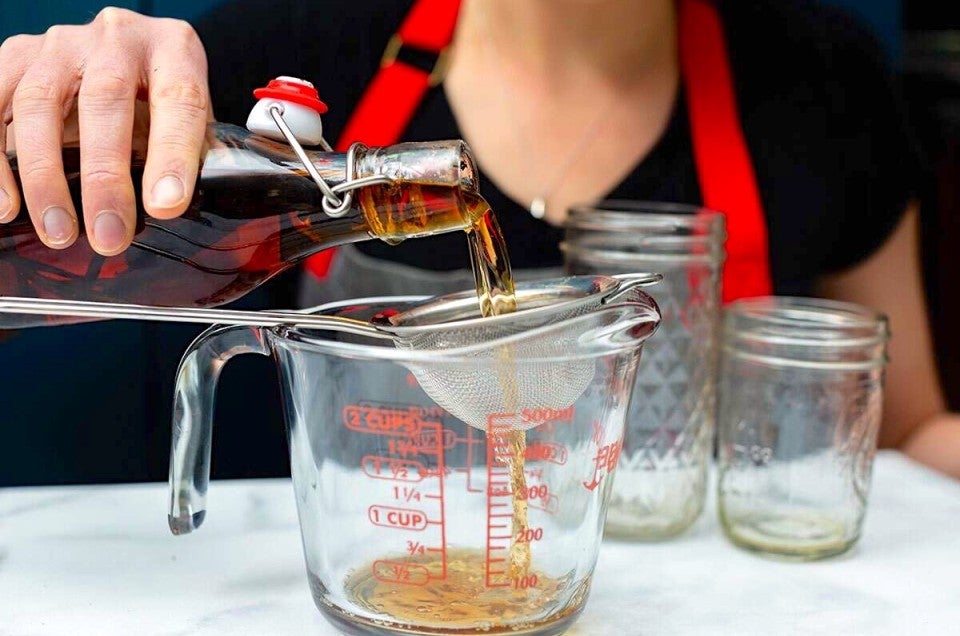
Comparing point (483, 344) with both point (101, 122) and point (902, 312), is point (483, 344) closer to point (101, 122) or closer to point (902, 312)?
point (101, 122)

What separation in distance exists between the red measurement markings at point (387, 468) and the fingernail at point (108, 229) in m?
0.19

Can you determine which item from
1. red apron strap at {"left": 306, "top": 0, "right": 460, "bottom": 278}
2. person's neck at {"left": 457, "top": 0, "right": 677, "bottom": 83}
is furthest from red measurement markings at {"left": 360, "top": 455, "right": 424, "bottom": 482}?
person's neck at {"left": 457, "top": 0, "right": 677, "bottom": 83}

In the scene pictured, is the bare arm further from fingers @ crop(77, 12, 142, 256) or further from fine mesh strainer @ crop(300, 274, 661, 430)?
fingers @ crop(77, 12, 142, 256)

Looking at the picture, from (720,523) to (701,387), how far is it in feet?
0.35

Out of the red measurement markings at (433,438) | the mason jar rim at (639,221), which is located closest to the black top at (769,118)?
the mason jar rim at (639,221)

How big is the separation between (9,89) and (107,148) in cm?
14

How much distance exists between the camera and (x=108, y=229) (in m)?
0.58

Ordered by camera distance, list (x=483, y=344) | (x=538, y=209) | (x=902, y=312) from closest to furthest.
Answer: (x=483, y=344)
(x=538, y=209)
(x=902, y=312)

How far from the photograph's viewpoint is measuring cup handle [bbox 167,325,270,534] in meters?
0.61

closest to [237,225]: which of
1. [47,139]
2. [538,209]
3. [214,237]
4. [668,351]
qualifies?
[214,237]

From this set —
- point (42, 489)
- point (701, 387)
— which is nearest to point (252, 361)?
point (42, 489)

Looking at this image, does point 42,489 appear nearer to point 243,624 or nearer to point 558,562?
point 243,624

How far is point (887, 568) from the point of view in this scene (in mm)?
740

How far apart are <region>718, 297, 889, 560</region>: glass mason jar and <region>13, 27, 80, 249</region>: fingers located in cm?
49
